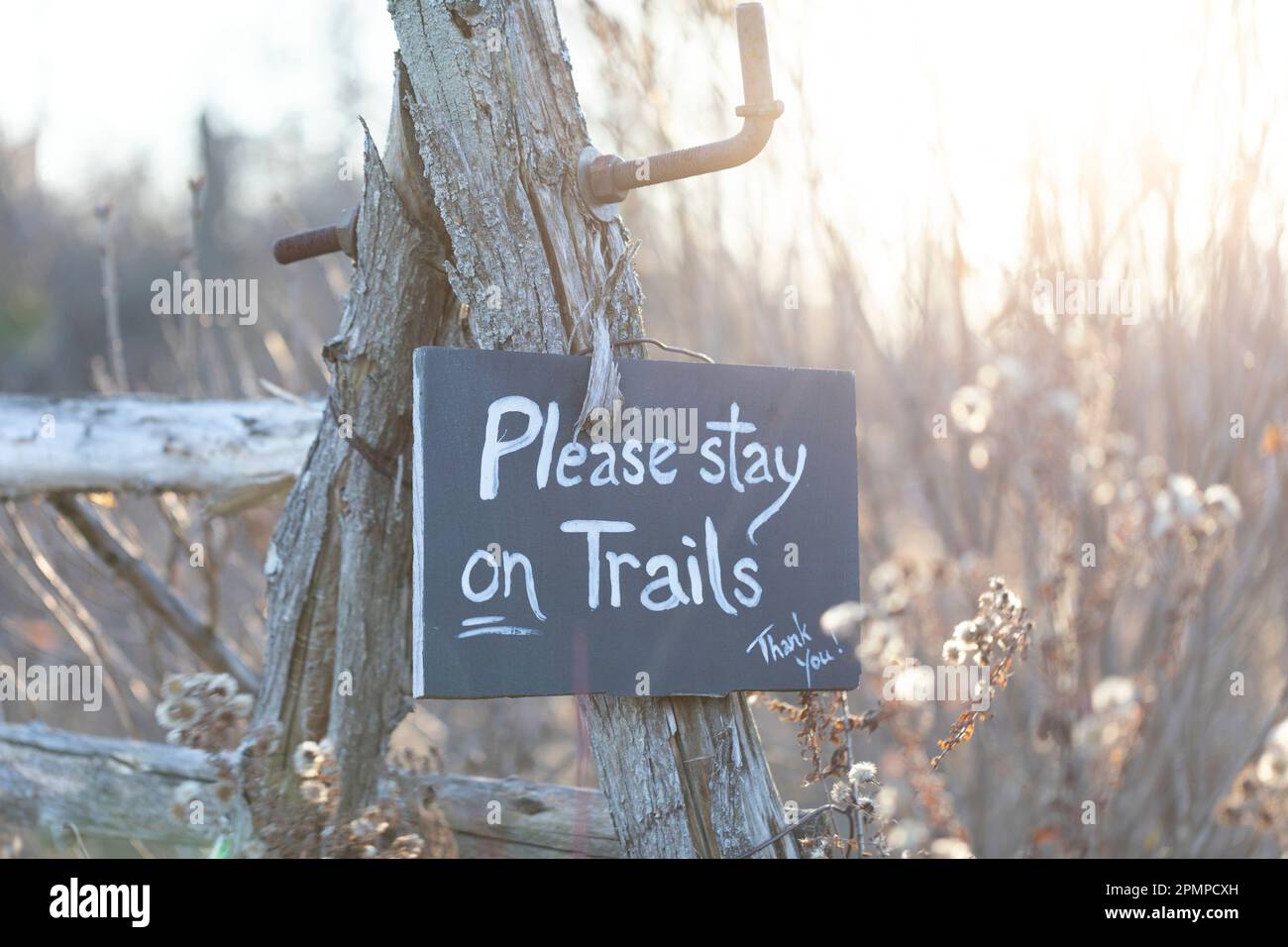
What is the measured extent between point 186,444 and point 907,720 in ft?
7.42

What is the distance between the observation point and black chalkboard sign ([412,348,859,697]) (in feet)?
5.79

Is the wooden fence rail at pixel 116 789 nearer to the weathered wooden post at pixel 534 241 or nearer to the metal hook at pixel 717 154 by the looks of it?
the weathered wooden post at pixel 534 241

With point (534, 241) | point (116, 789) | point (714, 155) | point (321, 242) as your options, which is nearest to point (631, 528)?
point (534, 241)

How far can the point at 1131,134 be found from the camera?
12.1 feet

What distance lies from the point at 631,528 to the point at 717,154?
22.5 inches

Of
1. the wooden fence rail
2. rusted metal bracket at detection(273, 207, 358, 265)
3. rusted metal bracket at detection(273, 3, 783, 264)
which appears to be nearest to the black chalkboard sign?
rusted metal bracket at detection(273, 3, 783, 264)

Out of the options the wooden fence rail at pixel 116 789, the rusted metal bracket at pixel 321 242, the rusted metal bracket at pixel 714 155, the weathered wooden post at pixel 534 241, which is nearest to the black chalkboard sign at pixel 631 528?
the weathered wooden post at pixel 534 241

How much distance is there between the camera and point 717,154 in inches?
71.4

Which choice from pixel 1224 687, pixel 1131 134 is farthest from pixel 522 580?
pixel 1224 687

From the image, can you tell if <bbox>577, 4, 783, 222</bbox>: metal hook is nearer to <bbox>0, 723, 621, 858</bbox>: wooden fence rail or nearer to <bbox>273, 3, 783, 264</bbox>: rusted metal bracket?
<bbox>273, 3, 783, 264</bbox>: rusted metal bracket

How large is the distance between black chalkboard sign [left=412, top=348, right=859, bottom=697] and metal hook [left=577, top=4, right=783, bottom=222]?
10.8 inches
